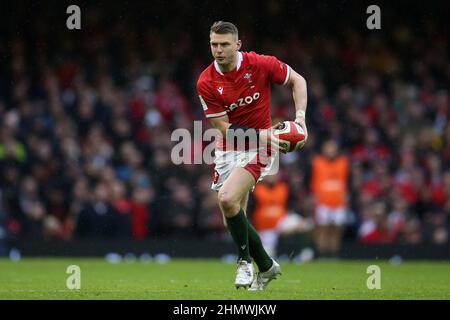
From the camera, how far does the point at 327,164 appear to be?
16.7 m

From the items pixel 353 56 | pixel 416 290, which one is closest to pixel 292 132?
pixel 416 290

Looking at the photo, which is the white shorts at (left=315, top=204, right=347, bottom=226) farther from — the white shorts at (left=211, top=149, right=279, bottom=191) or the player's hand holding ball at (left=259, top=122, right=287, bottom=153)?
the player's hand holding ball at (left=259, top=122, right=287, bottom=153)

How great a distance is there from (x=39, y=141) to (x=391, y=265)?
6.78m

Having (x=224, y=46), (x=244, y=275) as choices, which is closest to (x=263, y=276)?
(x=244, y=275)

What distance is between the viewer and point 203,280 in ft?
37.2

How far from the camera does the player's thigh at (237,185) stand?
30.1ft

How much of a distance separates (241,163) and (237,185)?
33cm

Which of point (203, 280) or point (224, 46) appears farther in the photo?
point (203, 280)

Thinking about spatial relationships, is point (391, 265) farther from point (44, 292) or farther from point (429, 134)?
point (44, 292)

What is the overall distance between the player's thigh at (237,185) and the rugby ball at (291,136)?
45 cm

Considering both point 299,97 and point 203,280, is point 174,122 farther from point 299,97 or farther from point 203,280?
point 299,97

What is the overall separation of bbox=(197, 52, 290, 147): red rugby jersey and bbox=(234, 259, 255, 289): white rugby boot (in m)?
A: 1.30

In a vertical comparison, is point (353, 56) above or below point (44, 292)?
above

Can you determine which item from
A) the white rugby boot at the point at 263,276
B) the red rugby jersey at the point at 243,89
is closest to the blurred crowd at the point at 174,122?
the white rugby boot at the point at 263,276
